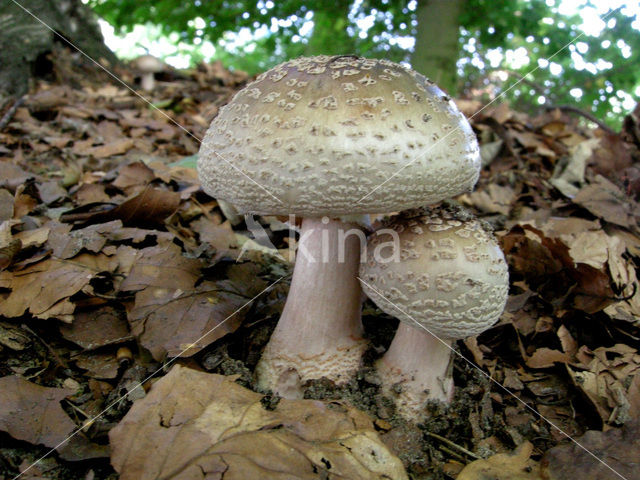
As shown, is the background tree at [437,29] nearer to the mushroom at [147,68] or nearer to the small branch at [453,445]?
the mushroom at [147,68]

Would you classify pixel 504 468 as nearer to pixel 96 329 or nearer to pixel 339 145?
pixel 339 145

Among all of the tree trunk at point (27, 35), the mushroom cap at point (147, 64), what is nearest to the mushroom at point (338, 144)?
the tree trunk at point (27, 35)

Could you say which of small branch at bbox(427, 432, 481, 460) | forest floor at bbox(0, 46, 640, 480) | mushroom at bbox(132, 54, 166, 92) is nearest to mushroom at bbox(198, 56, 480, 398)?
forest floor at bbox(0, 46, 640, 480)

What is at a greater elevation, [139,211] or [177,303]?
[139,211]

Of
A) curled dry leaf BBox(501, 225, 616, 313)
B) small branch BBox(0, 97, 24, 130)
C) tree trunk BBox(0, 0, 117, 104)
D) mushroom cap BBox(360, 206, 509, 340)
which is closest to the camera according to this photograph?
mushroom cap BBox(360, 206, 509, 340)

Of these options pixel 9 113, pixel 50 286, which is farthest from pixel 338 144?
pixel 9 113

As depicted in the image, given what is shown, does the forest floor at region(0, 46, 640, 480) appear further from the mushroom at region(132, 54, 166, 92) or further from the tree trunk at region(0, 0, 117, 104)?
the mushroom at region(132, 54, 166, 92)
